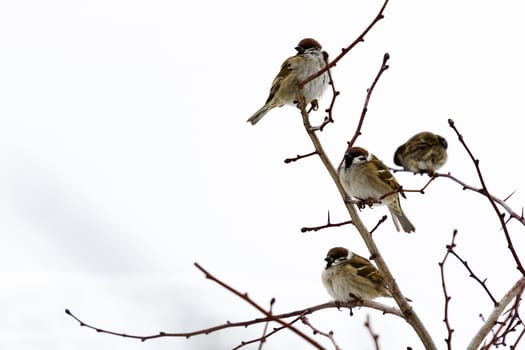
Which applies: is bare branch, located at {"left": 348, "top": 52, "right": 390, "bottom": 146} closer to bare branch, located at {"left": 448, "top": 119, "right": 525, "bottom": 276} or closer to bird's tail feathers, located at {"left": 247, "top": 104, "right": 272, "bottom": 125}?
bare branch, located at {"left": 448, "top": 119, "right": 525, "bottom": 276}

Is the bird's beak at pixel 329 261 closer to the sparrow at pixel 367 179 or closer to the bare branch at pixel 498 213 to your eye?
the sparrow at pixel 367 179

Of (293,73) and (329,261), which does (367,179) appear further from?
(293,73)

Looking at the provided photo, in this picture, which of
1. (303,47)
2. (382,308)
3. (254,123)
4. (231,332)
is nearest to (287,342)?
(231,332)

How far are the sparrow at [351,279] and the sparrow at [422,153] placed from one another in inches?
30.3

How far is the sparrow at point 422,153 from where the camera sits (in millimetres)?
3422

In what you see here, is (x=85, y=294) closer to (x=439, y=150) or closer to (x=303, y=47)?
(x=303, y=47)

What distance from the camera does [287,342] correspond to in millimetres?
5383

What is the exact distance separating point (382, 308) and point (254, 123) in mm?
2691

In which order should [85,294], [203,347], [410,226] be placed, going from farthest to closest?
[85,294] < [203,347] < [410,226]

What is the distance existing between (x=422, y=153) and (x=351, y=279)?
958mm

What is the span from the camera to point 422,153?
3449 millimetres

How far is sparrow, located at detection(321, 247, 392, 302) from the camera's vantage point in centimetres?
417

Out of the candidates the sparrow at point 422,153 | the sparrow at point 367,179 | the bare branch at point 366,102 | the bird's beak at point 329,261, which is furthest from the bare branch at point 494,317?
the bird's beak at point 329,261

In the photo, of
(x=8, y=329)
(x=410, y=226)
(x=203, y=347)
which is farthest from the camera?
(x=8, y=329)
